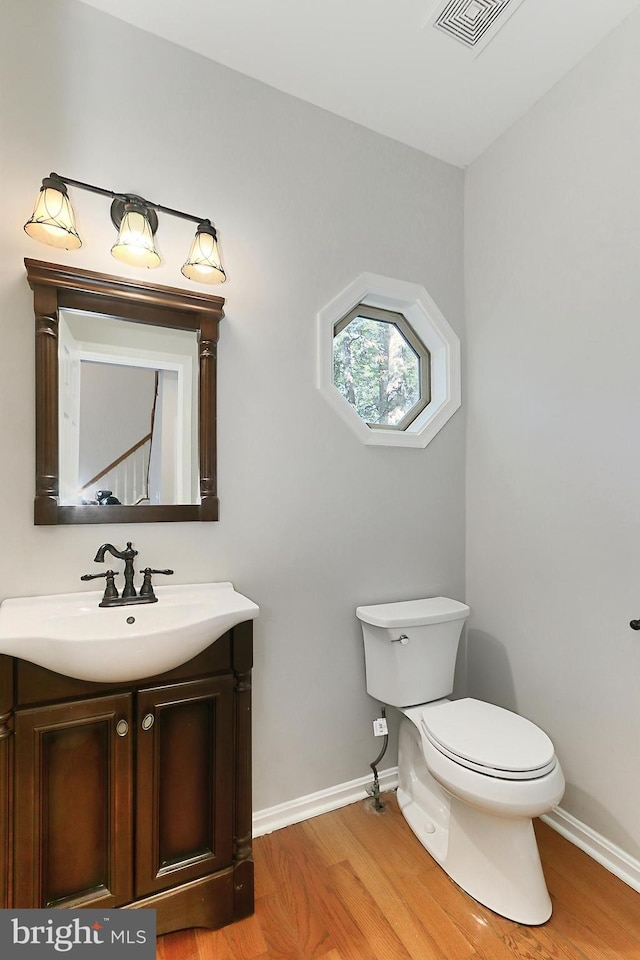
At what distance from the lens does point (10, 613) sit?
126cm

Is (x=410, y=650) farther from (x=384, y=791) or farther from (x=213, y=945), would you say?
(x=213, y=945)

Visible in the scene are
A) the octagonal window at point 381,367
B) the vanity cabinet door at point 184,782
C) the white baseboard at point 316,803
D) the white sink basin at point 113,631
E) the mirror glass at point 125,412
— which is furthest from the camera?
the octagonal window at point 381,367

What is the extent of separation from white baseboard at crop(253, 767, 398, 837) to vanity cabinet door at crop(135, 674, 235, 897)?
0.40 m

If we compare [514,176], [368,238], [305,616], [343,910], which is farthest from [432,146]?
[343,910]

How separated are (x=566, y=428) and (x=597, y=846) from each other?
1426mm

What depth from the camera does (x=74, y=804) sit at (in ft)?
3.84

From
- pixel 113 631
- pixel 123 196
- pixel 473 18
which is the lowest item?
pixel 113 631

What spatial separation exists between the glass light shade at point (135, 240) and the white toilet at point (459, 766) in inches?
57.2

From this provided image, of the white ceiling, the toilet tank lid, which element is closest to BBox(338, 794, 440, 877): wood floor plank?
the toilet tank lid

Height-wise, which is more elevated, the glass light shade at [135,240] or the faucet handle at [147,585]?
the glass light shade at [135,240]

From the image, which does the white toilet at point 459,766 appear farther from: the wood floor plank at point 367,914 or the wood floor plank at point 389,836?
the wood floor plank at point 367,914

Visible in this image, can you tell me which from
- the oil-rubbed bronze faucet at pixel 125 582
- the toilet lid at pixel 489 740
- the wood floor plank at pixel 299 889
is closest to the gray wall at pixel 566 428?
the toilet lid at pixel 489 740

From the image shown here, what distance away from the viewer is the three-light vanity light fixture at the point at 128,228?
4.33ft

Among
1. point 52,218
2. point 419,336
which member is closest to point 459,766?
point 419,336
